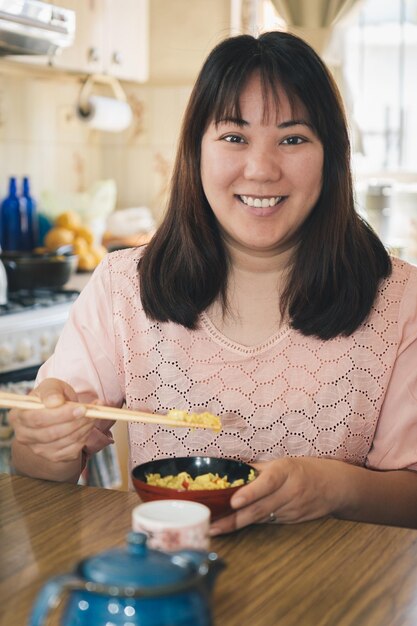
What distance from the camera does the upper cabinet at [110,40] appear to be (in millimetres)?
3349

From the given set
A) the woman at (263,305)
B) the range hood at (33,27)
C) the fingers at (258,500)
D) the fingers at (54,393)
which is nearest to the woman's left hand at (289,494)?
the fingers at (258,500)

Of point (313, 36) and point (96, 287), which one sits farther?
point (313, 36)

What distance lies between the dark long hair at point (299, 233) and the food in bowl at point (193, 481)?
0.44 meters

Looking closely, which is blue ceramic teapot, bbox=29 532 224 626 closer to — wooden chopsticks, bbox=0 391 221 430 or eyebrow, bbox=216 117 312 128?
wooden chopsticks, bbox=0 391 221 430

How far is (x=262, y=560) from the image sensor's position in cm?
104

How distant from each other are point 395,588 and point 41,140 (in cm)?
307

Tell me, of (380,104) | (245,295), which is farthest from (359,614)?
(380,104)

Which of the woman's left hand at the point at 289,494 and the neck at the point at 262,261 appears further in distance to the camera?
the neck at the point at 262,261

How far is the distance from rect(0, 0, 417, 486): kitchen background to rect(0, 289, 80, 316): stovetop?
2.29ft

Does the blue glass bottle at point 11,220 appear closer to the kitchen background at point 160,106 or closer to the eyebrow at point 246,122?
the kitchen background at point 160,106

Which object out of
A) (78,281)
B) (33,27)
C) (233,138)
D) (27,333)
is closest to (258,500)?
(233,138)

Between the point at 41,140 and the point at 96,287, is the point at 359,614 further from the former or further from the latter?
the point at 41,140

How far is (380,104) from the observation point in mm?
4141

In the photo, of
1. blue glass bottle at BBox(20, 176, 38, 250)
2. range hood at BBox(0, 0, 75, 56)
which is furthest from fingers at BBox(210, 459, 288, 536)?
blue glass bottle at BBox(20, 176, 38, 250)
